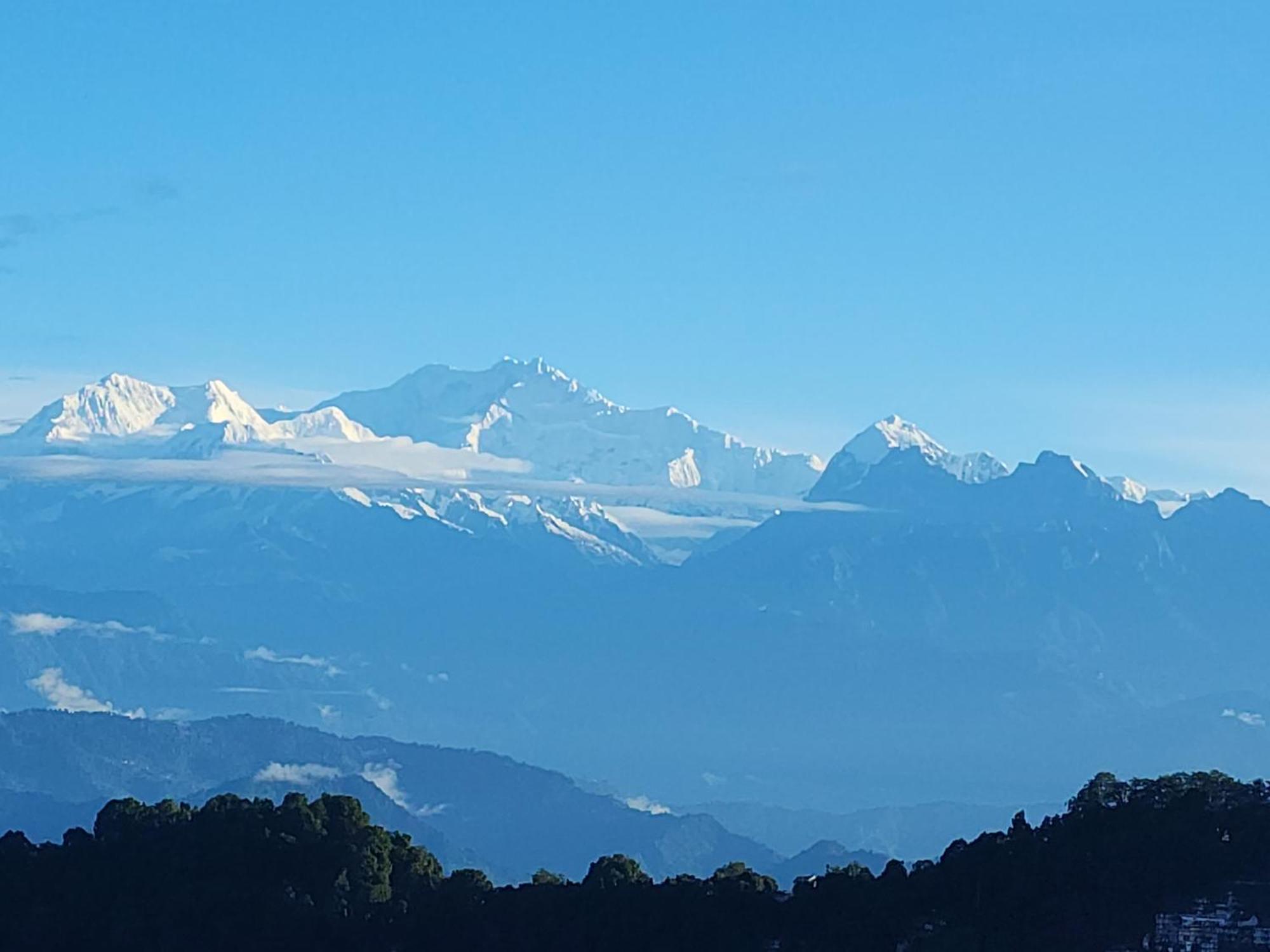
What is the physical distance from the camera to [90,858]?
78562mm

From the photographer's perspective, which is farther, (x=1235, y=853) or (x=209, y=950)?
(x=209, y=950)

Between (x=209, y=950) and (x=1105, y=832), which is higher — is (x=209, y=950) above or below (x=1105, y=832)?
below

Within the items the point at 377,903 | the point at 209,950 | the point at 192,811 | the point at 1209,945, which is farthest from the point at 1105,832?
the point at 192,811

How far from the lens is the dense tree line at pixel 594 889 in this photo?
63.7 metres

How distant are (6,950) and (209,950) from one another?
669cm

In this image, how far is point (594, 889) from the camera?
241 ft

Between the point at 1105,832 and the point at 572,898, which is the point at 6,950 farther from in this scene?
the point at 1105,832

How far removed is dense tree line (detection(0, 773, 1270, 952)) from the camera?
63656 mm

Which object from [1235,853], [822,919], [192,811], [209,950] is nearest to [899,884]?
[822,919]

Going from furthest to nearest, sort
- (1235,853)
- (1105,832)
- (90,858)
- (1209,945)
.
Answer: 1. (90,858)
2. (1105,832)
3. (1235,853)
4. (1209,945)

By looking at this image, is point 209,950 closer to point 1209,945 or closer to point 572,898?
point 572,898

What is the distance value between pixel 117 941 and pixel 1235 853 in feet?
115

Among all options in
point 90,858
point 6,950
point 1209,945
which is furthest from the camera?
point 90,858

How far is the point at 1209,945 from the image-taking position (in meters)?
58.0
